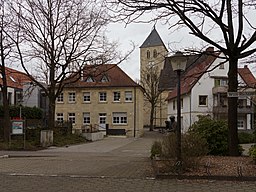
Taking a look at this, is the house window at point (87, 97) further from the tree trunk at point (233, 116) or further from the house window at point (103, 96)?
the tree trunk at point (233, 116)

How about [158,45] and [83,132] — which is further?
[158,45]

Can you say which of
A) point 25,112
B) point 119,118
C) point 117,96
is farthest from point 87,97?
point 25,112

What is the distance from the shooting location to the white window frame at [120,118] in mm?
51438

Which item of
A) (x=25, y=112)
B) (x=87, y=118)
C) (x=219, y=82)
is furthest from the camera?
(x=219, y=82)

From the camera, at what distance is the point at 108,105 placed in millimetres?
52531

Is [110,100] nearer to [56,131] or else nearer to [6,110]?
[56,131]

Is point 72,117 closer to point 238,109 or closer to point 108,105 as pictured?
point 108,105

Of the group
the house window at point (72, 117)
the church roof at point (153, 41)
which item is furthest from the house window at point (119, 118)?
the church roof at point (153, 41)

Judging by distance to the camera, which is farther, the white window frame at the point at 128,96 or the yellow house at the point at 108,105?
the white window frame at the point at 128,96

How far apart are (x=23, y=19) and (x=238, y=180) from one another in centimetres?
2313

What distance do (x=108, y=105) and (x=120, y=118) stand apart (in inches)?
98.3

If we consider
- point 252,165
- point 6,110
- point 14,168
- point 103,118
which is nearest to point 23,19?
point 6,110

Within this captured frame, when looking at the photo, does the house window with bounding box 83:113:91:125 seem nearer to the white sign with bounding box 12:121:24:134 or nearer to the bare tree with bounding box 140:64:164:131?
the bare tree with bounding box 140:64:164:131

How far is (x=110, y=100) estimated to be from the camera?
52.4 metres
